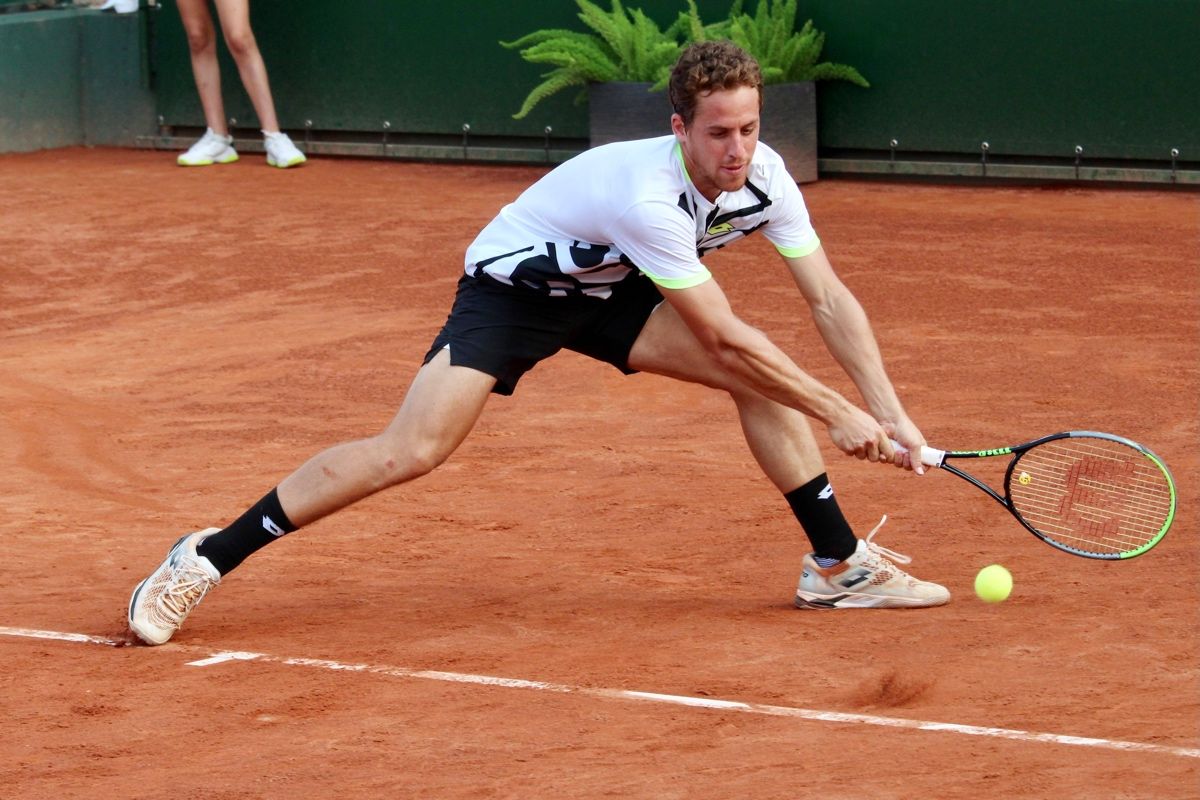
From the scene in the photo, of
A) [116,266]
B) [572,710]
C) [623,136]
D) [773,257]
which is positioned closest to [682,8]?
[623,136]

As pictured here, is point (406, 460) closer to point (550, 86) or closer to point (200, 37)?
point (550, 86)

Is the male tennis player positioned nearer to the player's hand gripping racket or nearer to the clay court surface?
the clay court surface

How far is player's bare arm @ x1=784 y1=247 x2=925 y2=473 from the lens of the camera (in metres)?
4.64

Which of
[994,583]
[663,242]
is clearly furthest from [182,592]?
[994,583]

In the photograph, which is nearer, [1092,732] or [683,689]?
[1092,732]

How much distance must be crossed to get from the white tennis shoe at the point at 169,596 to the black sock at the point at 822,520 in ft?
5.19

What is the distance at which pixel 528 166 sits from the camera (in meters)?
13.1

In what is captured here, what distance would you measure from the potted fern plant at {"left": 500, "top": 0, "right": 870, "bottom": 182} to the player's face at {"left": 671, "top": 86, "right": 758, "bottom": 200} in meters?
7.25

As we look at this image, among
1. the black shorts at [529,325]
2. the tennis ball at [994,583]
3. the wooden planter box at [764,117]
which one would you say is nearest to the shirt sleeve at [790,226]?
the black shorts at [529,325]

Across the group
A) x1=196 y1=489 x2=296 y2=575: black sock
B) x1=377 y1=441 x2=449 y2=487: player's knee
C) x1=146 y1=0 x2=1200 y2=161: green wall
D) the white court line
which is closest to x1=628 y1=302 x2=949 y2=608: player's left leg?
x1=377 y1=441 x2=449 y2=487: player's knee

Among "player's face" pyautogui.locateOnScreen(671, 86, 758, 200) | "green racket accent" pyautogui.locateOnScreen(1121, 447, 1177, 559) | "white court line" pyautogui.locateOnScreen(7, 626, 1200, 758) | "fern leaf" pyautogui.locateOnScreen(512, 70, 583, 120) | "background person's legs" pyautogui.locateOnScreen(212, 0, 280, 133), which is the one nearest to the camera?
"white court line" pyautogui.locateOnScreen(7, 626, 1200, 758)

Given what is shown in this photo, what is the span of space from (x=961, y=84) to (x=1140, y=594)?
7.23 m

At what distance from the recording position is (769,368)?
14.5ft

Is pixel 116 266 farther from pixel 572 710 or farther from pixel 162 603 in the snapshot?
pixel 572 710
